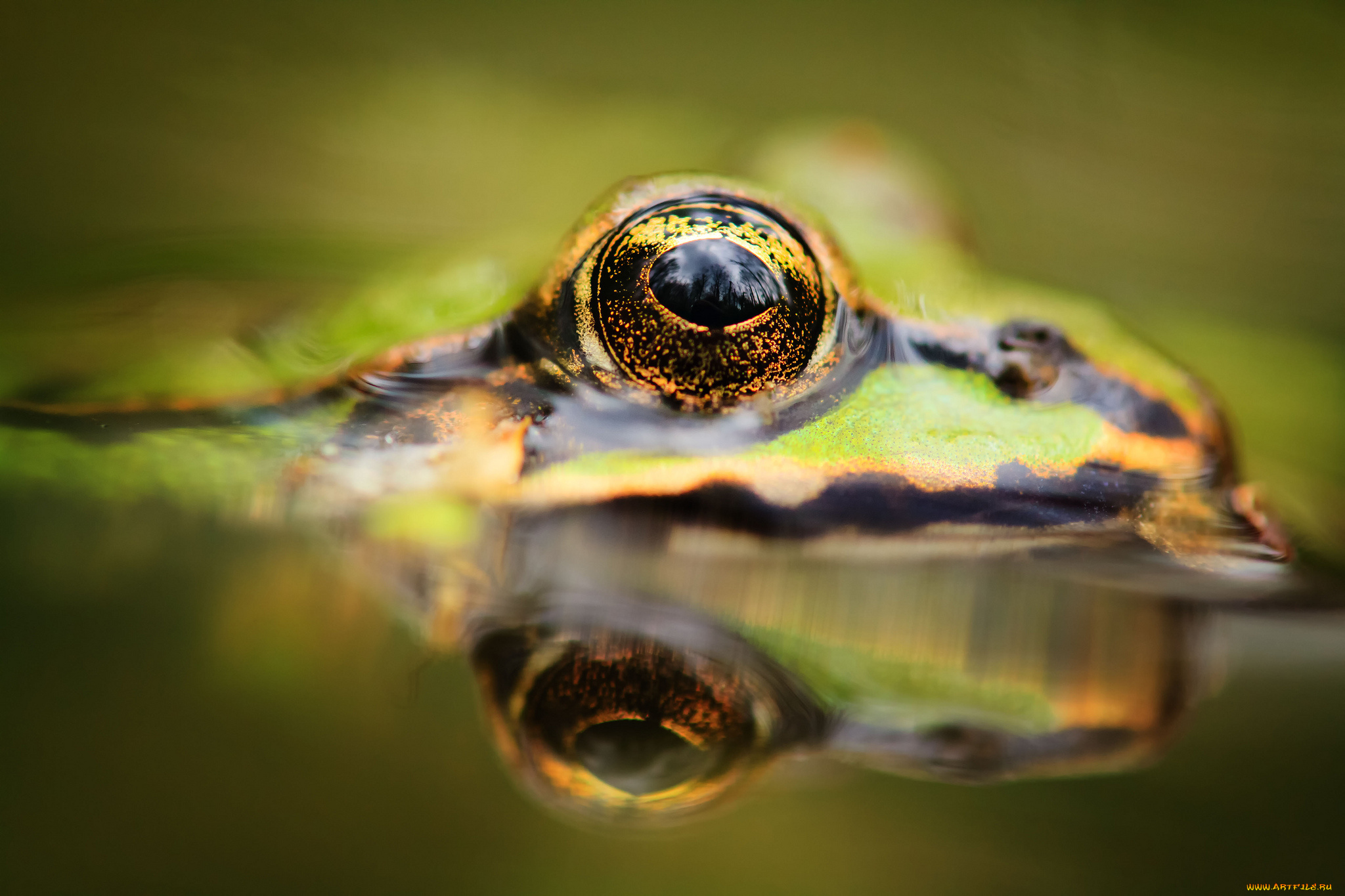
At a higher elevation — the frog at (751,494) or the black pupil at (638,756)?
the frog at (751,494)

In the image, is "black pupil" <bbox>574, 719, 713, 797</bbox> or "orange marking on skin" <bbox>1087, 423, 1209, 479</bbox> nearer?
"black pupil" <bbox>574, 719, 713, 797</bbox>

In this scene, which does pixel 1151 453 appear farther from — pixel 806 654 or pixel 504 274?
pixel 504 274

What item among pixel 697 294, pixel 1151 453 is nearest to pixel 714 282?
pixel 697 294

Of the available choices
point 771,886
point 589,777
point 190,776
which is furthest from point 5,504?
point 771,886

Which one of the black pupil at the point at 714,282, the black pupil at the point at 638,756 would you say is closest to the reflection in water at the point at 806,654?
the black pupil at the point at 638,756

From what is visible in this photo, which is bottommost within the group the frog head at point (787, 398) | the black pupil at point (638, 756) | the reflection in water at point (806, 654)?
the black pupil at point (638, 756)

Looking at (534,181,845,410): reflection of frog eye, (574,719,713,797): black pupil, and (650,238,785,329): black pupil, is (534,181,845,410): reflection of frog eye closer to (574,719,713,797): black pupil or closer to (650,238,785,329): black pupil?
(650,238,785,329): black pupil

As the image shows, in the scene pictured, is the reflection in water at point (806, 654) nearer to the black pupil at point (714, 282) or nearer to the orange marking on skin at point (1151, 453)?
the orange marking on skin at point (1151, 453)

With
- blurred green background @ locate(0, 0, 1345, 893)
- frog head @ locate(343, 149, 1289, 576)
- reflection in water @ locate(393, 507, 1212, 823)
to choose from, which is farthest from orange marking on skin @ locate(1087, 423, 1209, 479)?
blurred green background @ locate(0, 0, 1345, 893)
